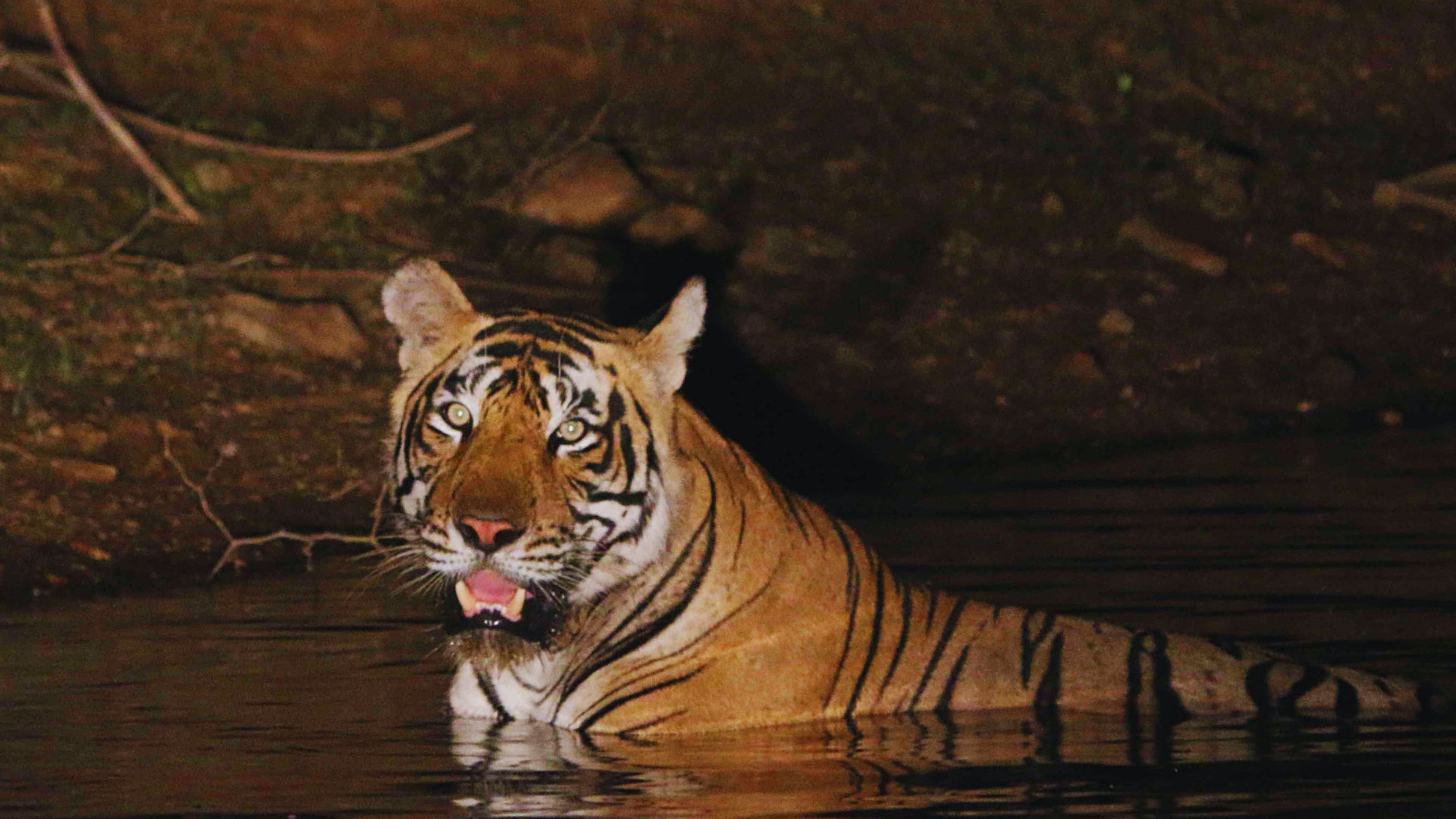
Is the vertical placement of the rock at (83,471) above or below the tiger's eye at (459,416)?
above

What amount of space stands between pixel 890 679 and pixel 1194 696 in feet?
2.24

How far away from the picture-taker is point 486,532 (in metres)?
5.50

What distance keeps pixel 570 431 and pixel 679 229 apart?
7.23 meters

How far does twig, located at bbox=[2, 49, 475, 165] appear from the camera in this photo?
12664 millimetres

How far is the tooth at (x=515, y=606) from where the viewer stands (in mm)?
5684

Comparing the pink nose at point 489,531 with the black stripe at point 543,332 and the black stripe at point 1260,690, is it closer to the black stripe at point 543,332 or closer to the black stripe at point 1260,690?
the black stripe at point 543,332

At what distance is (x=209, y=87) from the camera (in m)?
14.3

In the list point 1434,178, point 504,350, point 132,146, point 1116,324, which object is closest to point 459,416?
point 504,350

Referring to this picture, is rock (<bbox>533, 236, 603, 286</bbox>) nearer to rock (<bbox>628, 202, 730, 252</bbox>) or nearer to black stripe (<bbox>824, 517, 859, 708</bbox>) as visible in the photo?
rock (<bbox>628, 202, 730, 252</bbox>)

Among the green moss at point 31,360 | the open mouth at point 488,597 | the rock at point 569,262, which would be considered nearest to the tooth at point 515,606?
the open mouth at point 488,597

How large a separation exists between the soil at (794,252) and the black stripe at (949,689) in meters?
3.84

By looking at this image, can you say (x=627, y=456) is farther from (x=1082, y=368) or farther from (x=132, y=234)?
(x=1082, y=368)

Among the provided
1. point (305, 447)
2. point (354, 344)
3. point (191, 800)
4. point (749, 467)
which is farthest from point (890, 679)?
point (354, 344)

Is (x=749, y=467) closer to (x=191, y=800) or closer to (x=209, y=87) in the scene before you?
(x=191, y=800)
